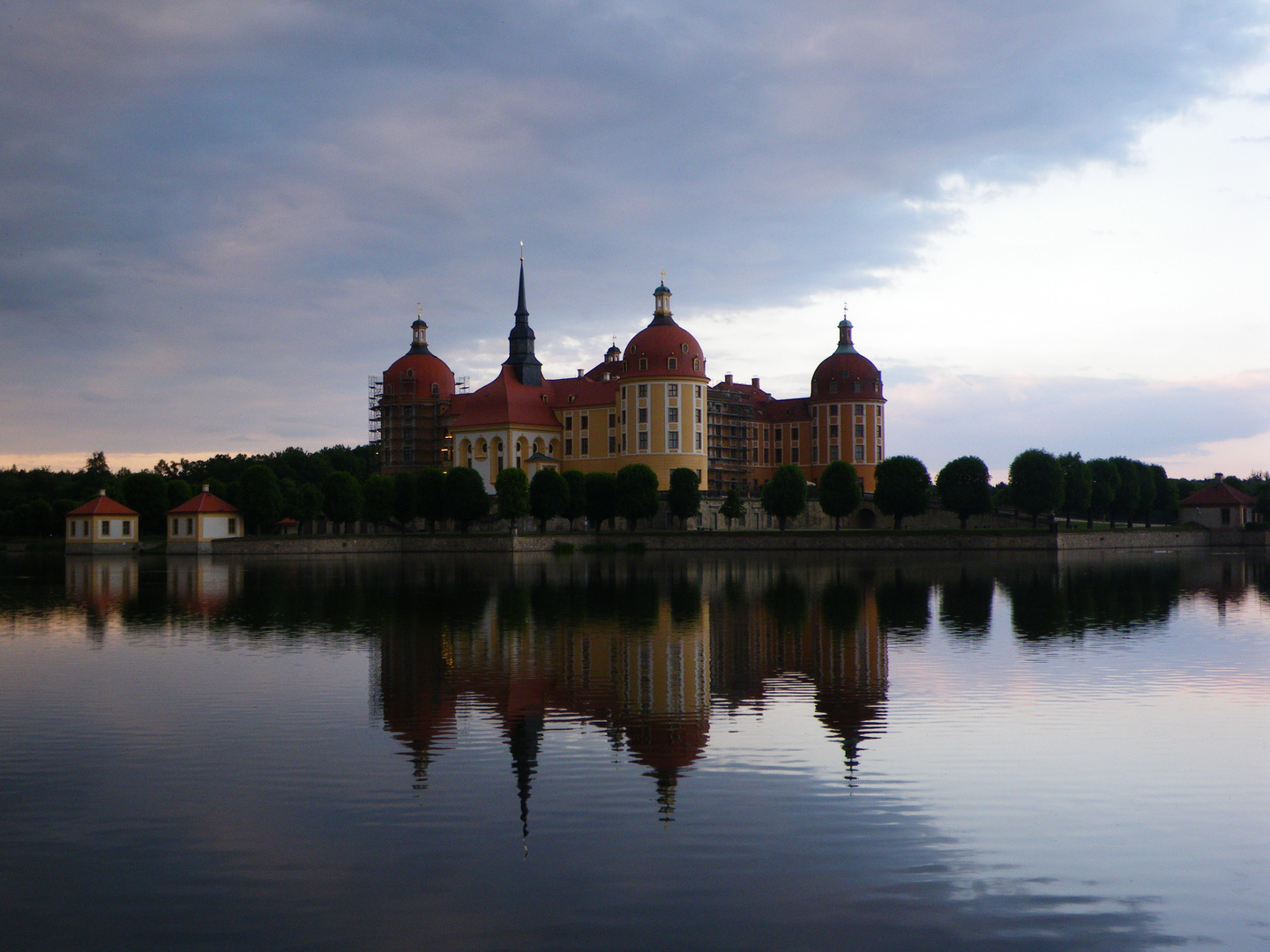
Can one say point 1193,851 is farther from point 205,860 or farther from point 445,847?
point 205,860

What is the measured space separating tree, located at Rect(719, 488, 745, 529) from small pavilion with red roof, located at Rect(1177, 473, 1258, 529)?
3462cm

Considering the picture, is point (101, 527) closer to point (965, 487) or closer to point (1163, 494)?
point (965, 487)

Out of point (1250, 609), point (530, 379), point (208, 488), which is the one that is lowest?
point (1250, 609)

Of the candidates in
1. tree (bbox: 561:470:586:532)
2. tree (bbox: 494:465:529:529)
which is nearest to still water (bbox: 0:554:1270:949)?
tree (bbox: 494:465:529:529)

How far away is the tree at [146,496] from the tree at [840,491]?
54.0 metres

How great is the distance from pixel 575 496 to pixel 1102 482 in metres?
43.7

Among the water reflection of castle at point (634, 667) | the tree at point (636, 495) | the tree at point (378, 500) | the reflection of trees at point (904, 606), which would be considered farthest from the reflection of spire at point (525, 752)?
the tree at point (378, 500)

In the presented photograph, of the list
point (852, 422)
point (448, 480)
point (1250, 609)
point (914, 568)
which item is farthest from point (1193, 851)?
point (852, 422)

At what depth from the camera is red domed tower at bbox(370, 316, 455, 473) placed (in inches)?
4525

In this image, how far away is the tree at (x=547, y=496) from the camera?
282 ft

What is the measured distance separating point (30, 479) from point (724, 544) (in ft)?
249

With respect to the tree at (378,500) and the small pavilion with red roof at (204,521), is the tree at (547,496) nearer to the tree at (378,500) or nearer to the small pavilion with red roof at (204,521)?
the tree at (378,500)

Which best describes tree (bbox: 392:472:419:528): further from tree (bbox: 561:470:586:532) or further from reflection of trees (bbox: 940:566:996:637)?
reflection of trees (bbox: 940:566:996:637)

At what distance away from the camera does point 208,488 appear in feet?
296
